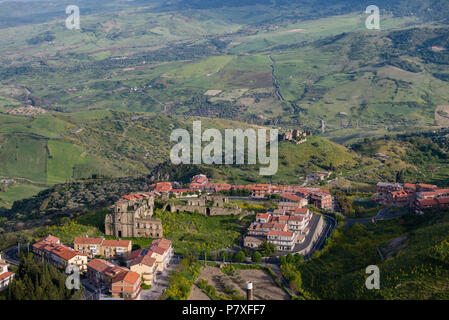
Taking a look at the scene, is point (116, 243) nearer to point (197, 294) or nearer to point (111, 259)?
point (111, 259)

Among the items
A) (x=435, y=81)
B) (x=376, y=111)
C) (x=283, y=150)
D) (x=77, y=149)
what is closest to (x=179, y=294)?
(x=283, y=150)

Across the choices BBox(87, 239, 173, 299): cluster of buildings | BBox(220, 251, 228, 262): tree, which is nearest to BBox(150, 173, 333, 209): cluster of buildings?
BBox(220, 251, 228, 262): tree

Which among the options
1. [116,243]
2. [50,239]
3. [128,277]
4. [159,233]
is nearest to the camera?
[128,277]

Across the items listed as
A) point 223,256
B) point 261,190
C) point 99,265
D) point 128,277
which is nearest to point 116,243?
point 99,265

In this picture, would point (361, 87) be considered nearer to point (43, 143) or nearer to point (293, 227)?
point (43, 143)

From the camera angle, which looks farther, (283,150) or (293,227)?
(283,150)
